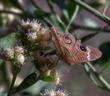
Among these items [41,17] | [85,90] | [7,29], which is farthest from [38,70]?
[85,90]

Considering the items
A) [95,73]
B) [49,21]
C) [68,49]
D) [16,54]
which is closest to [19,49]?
[16,54]

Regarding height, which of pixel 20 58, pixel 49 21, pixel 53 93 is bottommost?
Answer: pixel 53 93

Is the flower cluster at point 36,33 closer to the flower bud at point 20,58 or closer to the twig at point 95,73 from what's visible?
the flower bud at point 20,58

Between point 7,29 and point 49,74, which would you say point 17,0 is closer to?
point 7,29

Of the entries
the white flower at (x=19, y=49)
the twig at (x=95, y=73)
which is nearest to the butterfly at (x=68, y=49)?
the white flower at (x=19, y=49)

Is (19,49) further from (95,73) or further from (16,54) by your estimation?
(95,73)

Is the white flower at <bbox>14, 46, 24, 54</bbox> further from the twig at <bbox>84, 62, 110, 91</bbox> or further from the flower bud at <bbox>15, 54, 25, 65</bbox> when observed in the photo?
the twig at <bbox>84, 62, 110, 91</bbox>

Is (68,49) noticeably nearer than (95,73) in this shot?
Yes

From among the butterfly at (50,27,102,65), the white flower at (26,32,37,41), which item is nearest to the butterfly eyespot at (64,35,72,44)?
the butterfly at (50,27,102,65)
